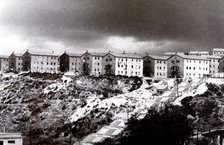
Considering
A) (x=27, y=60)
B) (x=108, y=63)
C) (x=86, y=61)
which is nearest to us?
(x=108, y=63)

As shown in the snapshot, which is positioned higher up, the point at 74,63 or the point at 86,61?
the point at 86,61

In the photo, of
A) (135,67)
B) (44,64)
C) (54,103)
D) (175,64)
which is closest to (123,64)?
(135,67)

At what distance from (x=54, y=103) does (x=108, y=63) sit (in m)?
11.8

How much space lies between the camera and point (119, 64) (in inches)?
1854

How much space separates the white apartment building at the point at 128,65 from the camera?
46750 mm

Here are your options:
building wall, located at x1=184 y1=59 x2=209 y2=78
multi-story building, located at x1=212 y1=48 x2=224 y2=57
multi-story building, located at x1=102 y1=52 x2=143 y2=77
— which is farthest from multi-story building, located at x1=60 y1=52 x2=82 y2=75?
multi-story building, located at x1=212 y1=48 x2=224 y2=57

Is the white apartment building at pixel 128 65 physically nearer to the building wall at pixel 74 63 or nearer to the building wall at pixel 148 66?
the building wall at pixel 148 66

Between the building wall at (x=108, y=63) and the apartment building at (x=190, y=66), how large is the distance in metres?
6.56

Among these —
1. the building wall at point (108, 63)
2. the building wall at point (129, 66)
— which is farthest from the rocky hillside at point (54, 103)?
the building wall at point (108, 63)

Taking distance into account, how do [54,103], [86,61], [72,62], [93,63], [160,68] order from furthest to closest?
1. [72,62]
2. [86,61]
3. [93,63]
4. [160,68]
5. [54,103]

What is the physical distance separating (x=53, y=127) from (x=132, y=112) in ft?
20.5

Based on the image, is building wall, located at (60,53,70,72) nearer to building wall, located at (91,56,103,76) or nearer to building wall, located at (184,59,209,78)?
building wall, located at (91,56,103,76)

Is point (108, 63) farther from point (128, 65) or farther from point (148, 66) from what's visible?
point (148, 66)

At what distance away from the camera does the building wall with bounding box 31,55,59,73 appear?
49.7 m
